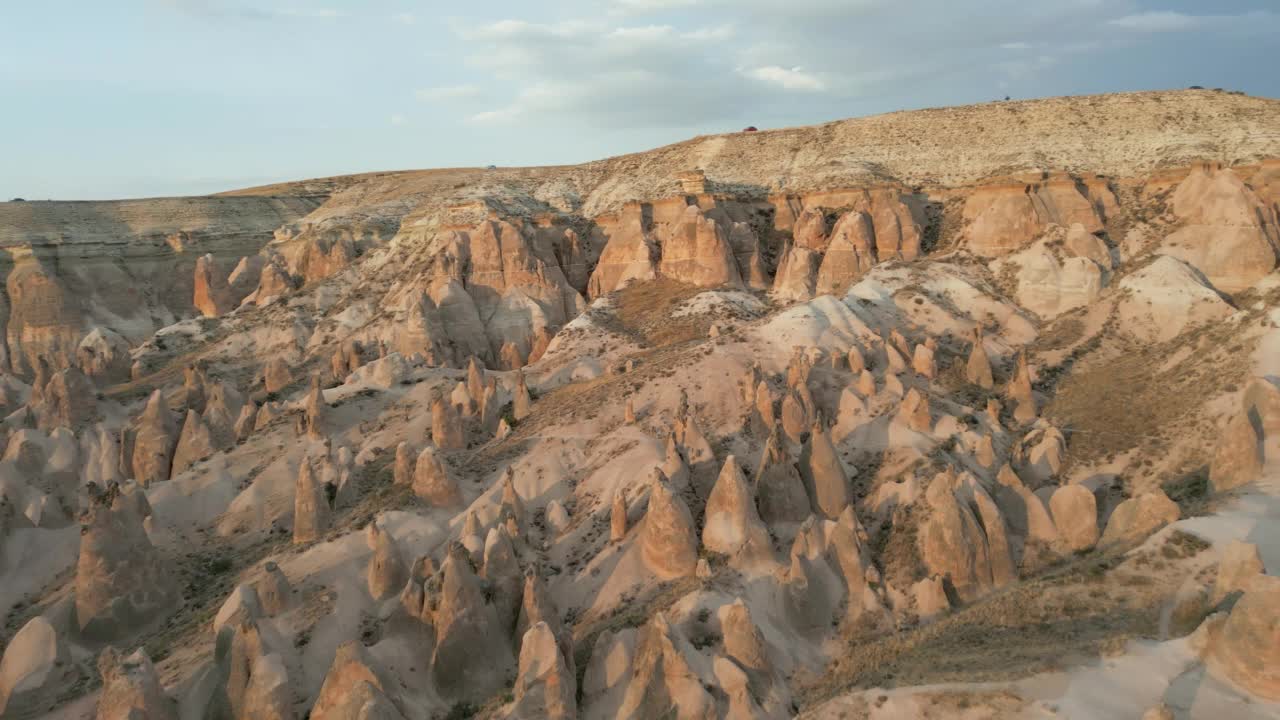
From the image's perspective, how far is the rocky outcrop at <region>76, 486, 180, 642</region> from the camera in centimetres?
2522

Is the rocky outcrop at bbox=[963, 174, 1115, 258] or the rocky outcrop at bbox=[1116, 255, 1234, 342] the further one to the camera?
the rocky outcrop at bbox=[963, 174, 1115, 258]

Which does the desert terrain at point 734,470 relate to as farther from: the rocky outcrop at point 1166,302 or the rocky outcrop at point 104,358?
the rocky outcrop at point 104,358

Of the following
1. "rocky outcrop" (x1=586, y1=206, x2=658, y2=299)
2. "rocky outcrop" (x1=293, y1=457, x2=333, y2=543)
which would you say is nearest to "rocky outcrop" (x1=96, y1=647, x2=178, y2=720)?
"rocky outcrop" (x1=293, y1=457, x2=333, y2=543)

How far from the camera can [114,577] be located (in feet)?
83.5

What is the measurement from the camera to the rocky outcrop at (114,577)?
2522 cm

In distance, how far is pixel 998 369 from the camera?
3697cm

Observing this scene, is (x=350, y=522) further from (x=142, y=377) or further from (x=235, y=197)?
(x=235, y=197)

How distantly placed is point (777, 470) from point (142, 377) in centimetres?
4614

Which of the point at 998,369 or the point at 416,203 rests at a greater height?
the point at 416,203

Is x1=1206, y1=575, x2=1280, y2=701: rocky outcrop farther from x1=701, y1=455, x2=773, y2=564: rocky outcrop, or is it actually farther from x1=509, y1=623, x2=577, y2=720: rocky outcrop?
x1=509, y1=623, x2=577, y2=720: rocky outcrop

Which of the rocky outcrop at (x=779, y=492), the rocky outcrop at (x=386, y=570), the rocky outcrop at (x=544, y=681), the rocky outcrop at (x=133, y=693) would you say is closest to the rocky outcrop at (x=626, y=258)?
the rocky outcrop at (x=779, y=492)

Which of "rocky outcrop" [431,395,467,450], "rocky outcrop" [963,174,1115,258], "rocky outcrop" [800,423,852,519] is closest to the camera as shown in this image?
"rocky outcrop" [800,423,852,519]

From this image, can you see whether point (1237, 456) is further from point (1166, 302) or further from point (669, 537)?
point (1166, 302)

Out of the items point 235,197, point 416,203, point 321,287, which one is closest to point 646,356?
point 321,287
